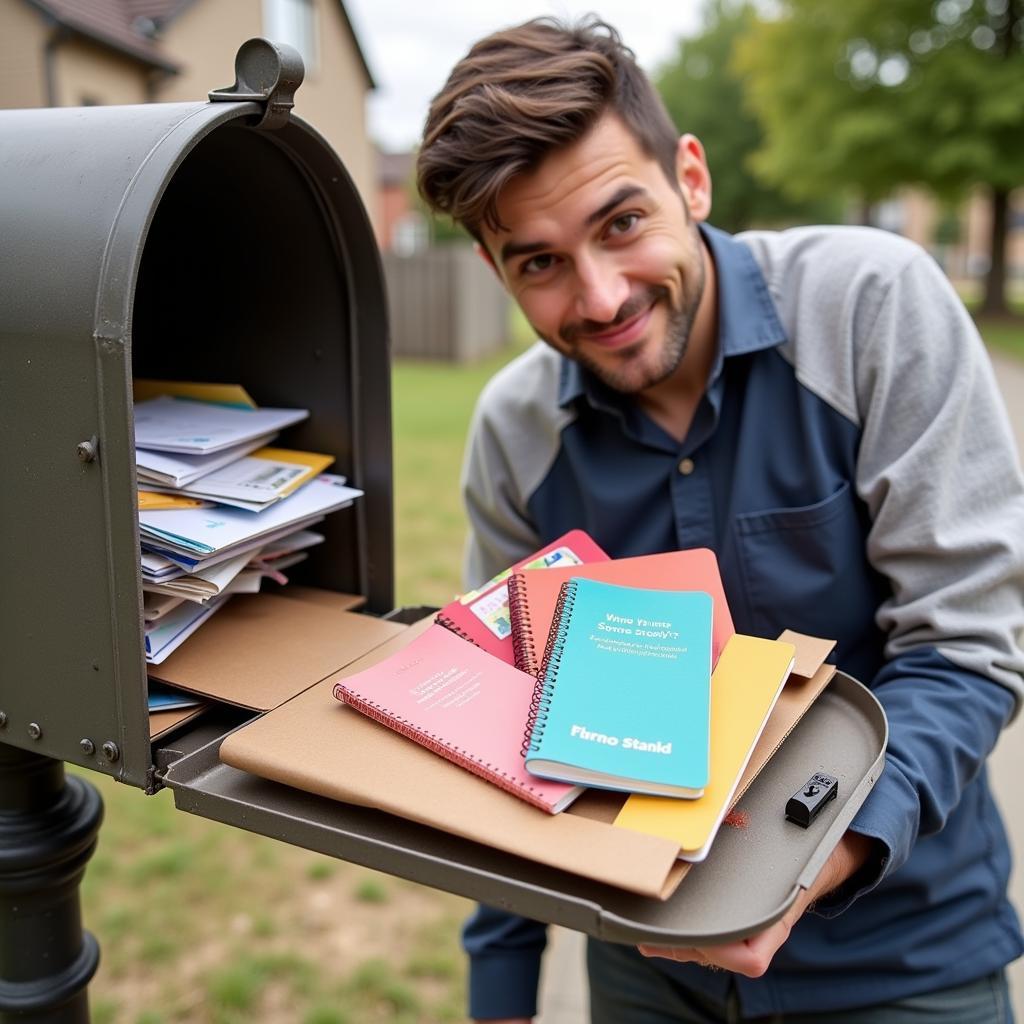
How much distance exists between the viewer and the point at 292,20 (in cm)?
188

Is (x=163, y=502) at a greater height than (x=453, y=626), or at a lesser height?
greater

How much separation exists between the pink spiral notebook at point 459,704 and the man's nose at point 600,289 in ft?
2.07

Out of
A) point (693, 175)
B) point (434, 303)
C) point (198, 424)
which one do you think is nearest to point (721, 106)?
point (434, 303)

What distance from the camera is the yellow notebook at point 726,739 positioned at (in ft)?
2.89

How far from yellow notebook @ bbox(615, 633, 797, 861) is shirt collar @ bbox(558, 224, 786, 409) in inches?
25.4

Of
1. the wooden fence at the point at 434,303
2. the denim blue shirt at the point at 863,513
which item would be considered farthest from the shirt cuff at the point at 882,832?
the wooden fence at the point at 434,303

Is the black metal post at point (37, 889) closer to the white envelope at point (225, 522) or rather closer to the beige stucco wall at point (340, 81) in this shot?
the white envelope at point (225, 522)

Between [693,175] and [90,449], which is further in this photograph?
[693,175]

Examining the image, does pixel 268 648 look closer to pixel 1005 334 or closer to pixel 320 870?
pixel 320 870

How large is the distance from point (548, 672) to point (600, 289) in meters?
0.73

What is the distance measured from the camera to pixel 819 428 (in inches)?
61.6

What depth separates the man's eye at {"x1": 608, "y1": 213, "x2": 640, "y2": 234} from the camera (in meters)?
1.57

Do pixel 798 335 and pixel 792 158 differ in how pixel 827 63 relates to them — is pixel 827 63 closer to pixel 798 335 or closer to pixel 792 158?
pixel 792 158

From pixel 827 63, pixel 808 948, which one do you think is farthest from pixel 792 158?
pixel 808 948
